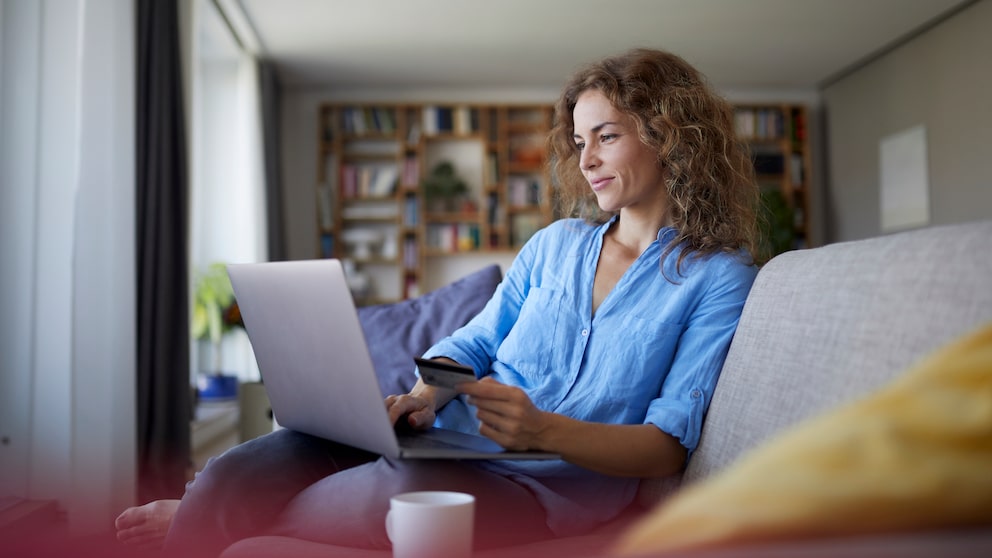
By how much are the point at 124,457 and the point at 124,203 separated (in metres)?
0.92

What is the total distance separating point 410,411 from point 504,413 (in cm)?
29

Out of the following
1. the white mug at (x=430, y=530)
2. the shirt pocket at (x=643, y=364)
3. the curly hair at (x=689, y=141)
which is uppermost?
the curly hair at (x=689, y=141)

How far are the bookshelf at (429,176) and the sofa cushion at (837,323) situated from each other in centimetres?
578

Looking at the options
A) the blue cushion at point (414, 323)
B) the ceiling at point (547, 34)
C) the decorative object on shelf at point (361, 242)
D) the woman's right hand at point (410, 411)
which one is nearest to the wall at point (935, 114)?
the ceiling at point (547, 34)

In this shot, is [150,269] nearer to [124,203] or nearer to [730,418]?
[124,203]

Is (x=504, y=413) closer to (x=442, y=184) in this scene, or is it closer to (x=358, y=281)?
(x=358, y=281)

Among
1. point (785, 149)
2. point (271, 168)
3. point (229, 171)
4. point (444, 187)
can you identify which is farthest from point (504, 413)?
point (785, 149)

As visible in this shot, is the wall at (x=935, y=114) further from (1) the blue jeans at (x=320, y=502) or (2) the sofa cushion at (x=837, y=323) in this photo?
(1) the blue jeans at (x=320, y=502)

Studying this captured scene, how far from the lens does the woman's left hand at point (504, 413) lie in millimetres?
1079

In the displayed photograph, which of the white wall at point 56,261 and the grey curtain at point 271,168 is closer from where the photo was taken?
the white wall at point 56,261

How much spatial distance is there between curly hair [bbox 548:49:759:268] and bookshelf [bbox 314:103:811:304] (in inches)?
211

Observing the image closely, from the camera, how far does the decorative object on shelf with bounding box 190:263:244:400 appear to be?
440 cm

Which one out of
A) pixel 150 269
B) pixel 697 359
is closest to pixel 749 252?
pixel 697 359

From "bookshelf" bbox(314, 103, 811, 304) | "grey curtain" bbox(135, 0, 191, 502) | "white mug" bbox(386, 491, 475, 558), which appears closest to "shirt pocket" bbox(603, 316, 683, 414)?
"white mug" bbox(386, 491, 475, 558)
